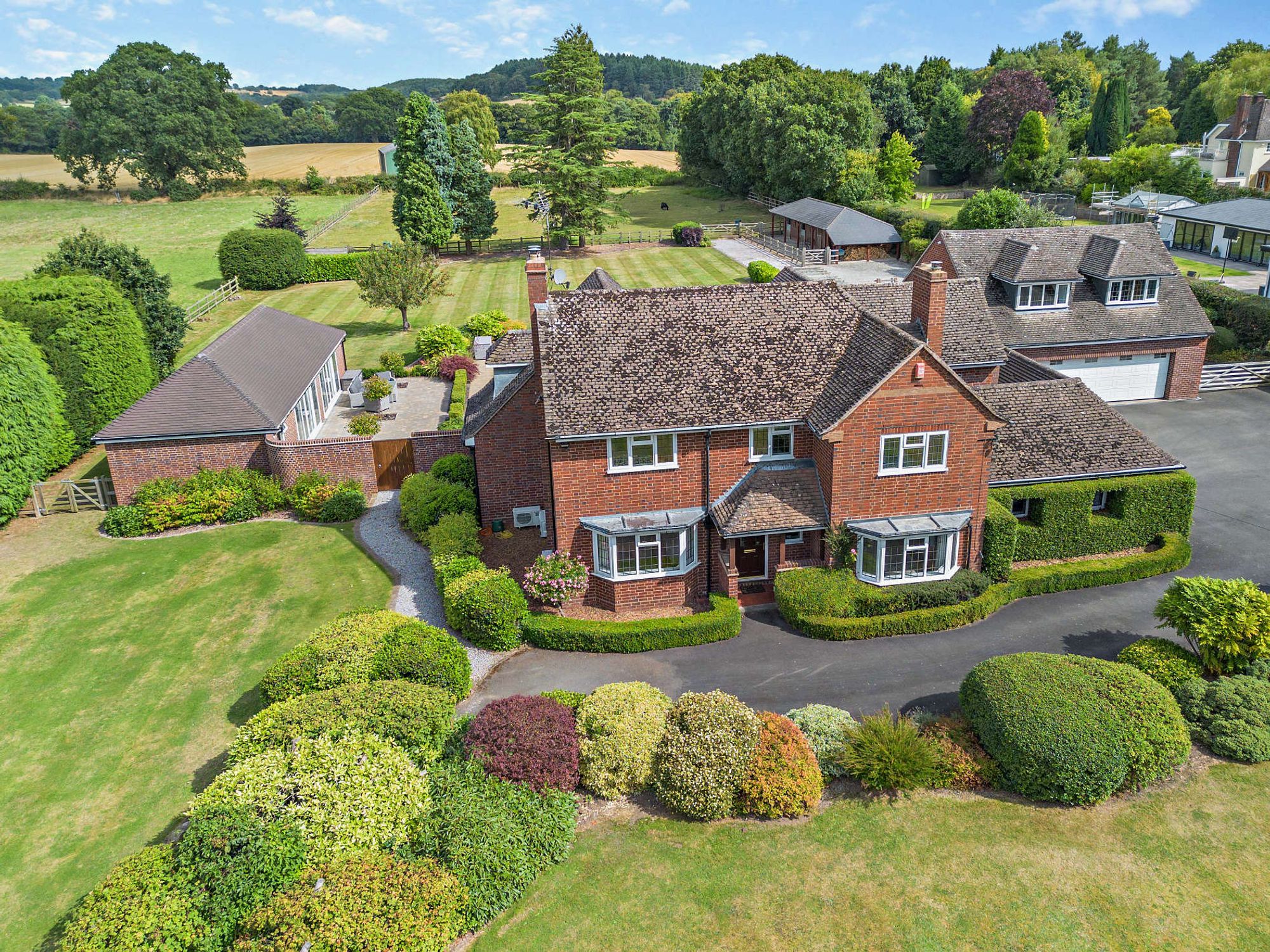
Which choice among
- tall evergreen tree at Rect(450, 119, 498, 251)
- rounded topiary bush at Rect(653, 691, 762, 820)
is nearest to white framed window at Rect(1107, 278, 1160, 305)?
rounded topiary bush at Rect(653, 691, 762, 820)

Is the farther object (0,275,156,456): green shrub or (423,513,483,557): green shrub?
(0,275,156,456): green shrub

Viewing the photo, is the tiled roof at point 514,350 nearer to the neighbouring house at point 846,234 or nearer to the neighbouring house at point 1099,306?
the neighbouring house at point 1099,306

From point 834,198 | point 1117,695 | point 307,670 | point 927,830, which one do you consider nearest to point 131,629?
point 307,670

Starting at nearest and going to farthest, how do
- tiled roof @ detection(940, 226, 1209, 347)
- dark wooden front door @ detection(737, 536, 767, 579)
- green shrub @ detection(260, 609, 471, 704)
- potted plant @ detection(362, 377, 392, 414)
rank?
1. green shrub @ detection(260, 609, 471, 704)
2. dark wooden front door @ detection(737, 536, 767, 579)
3. tiled roof @ detection(940, 226, 1209, 347)
4. potted plant @ detection(362, 377, 392, 414)

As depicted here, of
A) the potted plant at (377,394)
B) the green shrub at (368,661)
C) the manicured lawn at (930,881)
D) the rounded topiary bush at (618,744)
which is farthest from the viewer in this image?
the potted plant at (377,394)

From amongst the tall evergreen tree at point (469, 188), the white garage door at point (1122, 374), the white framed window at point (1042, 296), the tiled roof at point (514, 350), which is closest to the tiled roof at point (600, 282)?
the tiled roof at point (514, 350)

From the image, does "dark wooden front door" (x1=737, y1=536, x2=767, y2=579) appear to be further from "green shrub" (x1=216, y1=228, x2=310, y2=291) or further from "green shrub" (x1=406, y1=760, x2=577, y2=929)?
"green shrub" (x1=216, y1=228, x2=310, y2=291)

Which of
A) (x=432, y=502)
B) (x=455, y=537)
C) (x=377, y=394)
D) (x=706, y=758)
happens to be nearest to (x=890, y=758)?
(x=706, y=758)
